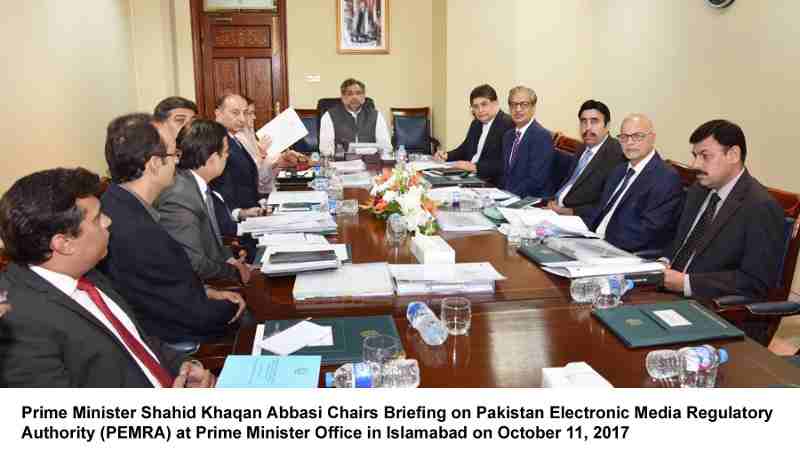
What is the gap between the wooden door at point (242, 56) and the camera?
7.57 metres

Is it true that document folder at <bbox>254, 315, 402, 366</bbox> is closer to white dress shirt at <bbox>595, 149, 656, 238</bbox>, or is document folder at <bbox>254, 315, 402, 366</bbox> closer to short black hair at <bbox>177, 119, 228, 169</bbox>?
short black hair at <bbox>177, 119, 228, 169</bbox>

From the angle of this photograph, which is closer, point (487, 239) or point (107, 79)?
point (487, 239)

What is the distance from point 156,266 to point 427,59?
251 inches

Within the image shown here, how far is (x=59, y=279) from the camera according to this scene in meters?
1.49

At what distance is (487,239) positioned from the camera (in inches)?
105

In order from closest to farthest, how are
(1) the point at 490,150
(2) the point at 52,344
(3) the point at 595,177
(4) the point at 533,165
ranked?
(2) the point at 52,344
(3) the point at 595,177
(4) the point at 533,165
(1) the point at 490,150

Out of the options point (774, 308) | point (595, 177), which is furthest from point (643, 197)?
point (774, 308)

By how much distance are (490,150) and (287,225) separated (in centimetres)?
270

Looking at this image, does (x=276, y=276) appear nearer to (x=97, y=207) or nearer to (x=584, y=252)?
(x=97, y=207)

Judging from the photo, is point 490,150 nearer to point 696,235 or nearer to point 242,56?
point 696,235

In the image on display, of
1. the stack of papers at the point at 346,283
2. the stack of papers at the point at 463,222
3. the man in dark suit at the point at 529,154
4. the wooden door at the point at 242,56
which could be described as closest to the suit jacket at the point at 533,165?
the man in dark suit at the point at 529,154

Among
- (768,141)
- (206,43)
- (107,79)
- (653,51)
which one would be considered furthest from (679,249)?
(206,43)

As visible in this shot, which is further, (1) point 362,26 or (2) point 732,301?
(1) point 362,26

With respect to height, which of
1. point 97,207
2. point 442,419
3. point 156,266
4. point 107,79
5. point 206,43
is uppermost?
point 206,43
